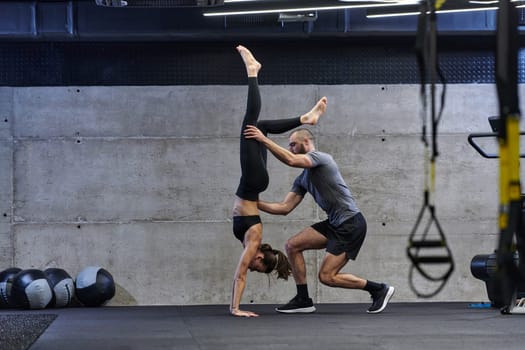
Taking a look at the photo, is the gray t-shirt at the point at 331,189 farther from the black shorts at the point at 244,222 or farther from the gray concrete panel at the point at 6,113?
the gray concrete panel at the point at 6,113

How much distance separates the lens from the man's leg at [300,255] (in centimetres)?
742

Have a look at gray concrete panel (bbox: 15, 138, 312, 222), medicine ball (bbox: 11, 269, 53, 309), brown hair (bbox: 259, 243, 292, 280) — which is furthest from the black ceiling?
brown hair (bbox: 259, 243, 292, 280)

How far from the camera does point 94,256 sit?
9211 millimetres

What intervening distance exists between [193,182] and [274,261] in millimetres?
2217

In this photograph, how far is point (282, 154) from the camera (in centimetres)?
691

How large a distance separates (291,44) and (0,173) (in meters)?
3.18

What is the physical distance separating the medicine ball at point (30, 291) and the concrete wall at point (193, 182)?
1030 mm

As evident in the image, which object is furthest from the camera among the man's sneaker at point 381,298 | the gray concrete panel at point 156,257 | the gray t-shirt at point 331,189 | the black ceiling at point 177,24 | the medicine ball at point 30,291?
Answer: the gray concrete panel at point 156,257

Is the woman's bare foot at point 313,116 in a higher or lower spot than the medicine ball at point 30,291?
higher

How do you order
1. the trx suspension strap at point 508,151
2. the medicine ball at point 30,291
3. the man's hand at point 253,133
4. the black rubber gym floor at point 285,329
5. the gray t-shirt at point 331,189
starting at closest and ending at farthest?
the trx suspension strap at point 508,151 < the black rubber gym floor at point 285,329 < the man's hand at point 253,133 < the gray t-shirt at point 331,189 < the medicine ball at point 30,291

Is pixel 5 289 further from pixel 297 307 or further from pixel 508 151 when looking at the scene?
pixel 508 151

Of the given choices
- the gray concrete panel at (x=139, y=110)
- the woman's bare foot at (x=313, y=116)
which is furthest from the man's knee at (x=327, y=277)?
the gray concrete panel at (x=139, y=110)

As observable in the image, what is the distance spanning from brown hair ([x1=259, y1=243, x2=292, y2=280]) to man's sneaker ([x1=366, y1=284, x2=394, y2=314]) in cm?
74

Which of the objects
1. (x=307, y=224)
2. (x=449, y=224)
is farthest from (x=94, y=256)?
(x=449, y=224)
